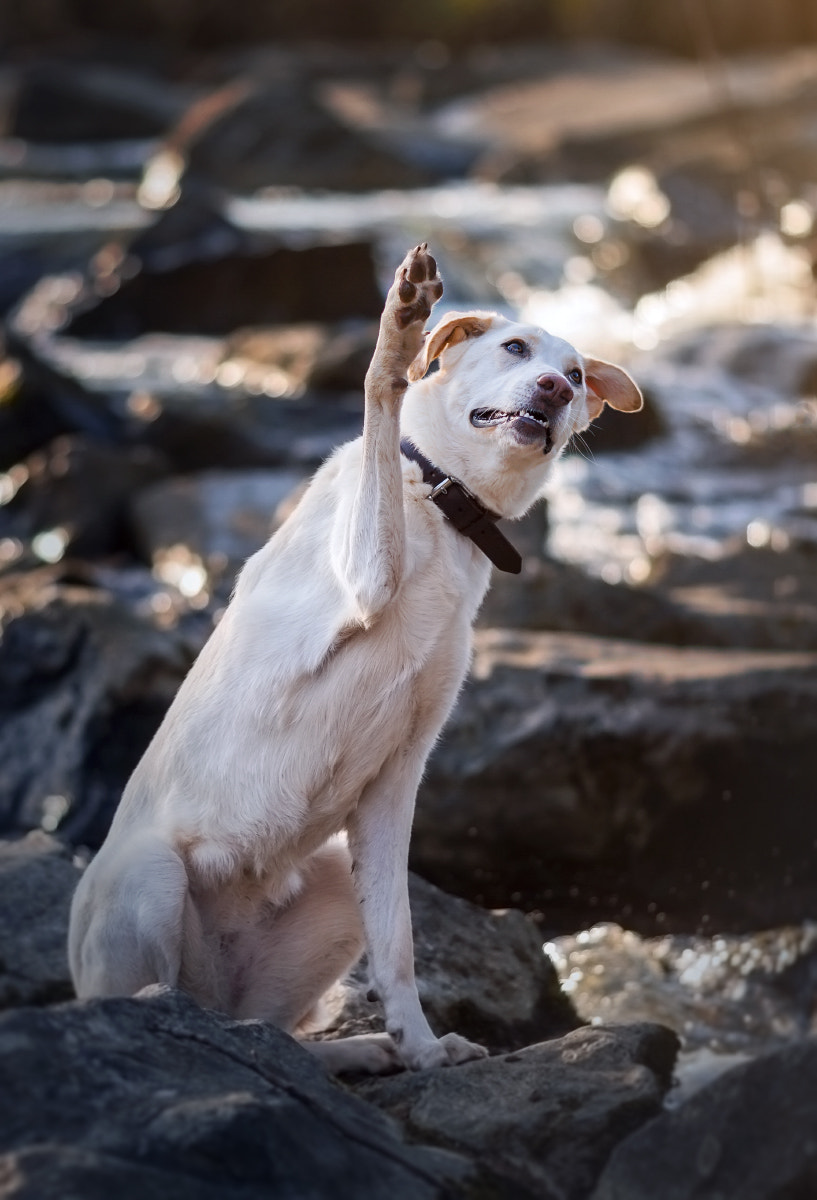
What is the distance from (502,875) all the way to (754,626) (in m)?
2.78

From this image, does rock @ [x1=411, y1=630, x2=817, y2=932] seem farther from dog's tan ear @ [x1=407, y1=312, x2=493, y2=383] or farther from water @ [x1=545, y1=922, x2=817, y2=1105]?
dog's tan ear @ [x1=407, y1=312, x2=493, y2=383]

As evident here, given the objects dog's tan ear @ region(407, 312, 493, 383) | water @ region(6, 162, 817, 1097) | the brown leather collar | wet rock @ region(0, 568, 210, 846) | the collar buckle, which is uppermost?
dog's tan ear @ region(407, 312, 493, 383)

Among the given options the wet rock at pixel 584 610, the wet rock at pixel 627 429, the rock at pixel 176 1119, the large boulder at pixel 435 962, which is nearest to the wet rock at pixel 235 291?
the wet rock at pixel 627 429

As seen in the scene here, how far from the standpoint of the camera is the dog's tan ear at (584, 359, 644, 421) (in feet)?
17.5

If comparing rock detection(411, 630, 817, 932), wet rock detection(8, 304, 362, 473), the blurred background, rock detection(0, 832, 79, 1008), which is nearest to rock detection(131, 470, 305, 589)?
the blurred background

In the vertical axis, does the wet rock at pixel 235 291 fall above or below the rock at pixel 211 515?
below

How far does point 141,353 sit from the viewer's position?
63.6ft

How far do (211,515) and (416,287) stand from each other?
826 centimetres

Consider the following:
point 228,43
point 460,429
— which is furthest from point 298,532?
point 228,43

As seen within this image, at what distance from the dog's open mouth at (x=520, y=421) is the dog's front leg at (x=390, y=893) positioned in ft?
3.38

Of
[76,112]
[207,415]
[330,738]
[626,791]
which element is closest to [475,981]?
[330,738]

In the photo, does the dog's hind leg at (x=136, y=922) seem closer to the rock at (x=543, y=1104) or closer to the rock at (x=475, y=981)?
the rock at (x=543, y=1104)

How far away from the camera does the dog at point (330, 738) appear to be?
Answer: 4359 mm

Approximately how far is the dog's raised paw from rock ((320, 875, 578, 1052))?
2.15 meters
